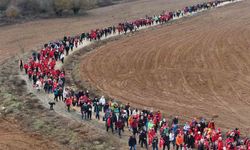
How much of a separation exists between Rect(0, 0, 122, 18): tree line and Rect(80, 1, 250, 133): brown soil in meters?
18.7

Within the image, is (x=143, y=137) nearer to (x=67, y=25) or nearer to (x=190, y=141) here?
(x=190, y=141)

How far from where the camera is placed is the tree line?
71.8m

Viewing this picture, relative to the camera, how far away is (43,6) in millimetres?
72625


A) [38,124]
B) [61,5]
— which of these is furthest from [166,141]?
[61,5]

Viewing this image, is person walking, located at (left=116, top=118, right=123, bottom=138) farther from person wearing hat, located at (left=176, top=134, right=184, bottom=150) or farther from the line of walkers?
person wearing hat, located at (left=176, top=134, right=184, bottom=150)

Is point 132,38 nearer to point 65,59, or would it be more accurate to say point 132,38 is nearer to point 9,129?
point 65,59

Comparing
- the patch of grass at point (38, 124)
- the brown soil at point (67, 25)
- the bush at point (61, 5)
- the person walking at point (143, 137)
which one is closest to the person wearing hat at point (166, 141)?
the person walking at point (143, 137)

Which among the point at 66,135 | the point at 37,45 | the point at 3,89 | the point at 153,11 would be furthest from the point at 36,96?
the point at 153,11

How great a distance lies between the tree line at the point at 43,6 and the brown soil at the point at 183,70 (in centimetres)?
1866

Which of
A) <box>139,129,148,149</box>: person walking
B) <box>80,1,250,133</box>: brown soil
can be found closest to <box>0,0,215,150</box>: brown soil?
<box>139,129,148,149</box>: person walking

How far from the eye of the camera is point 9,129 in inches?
1144

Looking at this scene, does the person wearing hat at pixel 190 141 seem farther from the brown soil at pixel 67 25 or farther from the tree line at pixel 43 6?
the tree line at pixel 43 6

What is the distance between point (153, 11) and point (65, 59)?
3157cm

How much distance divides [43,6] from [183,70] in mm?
36626
